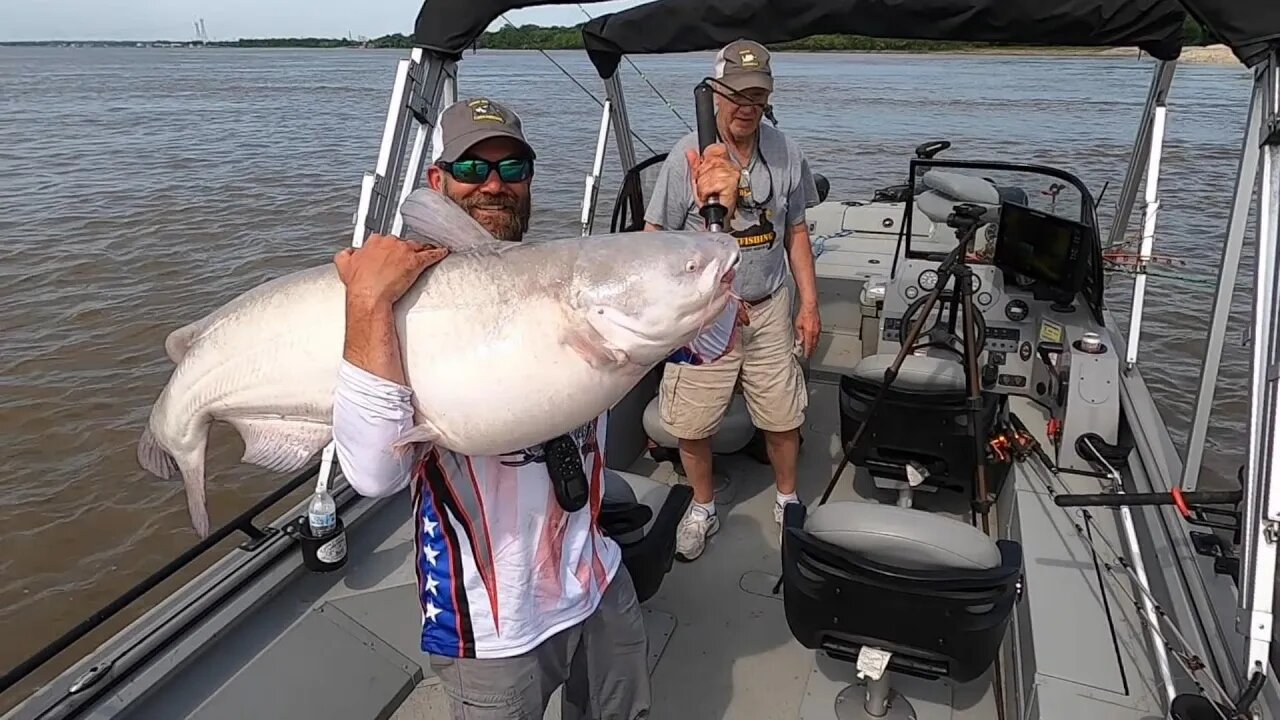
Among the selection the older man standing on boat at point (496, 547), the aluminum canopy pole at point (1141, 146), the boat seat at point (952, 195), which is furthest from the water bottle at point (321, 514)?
the aluminum canopy pole at point (1141, 146)

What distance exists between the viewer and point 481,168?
1832 mm

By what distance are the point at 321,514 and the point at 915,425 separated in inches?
94.9

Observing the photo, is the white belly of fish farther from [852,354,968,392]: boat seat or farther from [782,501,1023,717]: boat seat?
[852,354,968,392]: boat seat

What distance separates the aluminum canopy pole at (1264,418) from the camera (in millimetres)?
1975

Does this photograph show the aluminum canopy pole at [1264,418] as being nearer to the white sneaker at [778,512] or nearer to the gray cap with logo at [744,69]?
the gray cap with logo at [744,69]

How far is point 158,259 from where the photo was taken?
33.5 ft

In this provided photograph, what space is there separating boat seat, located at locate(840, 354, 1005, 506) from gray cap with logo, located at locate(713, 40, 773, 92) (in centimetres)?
135

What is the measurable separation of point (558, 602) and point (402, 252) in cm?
87

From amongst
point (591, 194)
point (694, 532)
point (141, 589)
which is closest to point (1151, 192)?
point (694, 532)

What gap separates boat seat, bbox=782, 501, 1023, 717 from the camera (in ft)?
6.91

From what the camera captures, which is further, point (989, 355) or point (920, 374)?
point (989, 355)

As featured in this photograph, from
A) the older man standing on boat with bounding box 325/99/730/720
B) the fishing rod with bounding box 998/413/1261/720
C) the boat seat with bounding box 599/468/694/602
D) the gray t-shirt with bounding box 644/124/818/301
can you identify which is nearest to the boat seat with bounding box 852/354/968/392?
the fishing rod with bounding box 998/413/1261/720

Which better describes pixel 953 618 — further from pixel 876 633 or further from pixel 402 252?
pixel 402 252

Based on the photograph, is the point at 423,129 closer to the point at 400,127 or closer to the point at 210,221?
the point at 400,127
